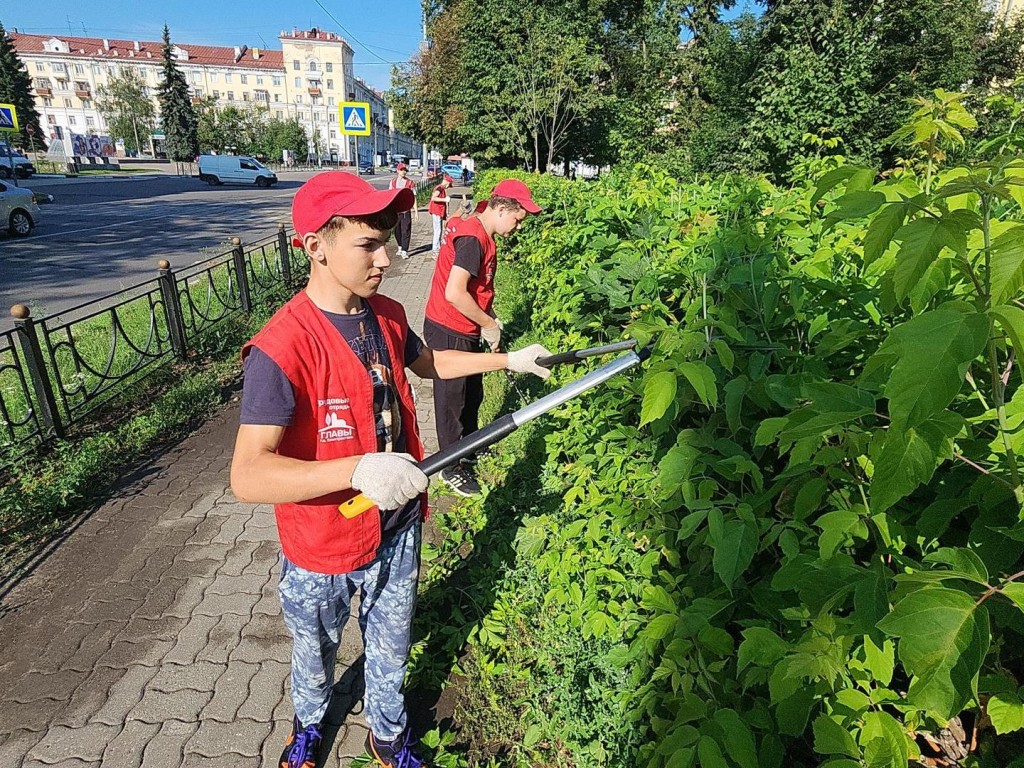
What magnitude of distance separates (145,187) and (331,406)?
3925cm

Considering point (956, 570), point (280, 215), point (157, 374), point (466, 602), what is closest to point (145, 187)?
point (280, 215)

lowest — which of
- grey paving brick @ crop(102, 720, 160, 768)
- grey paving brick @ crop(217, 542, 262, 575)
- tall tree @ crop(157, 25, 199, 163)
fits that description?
grey paving brick @ crop(217, 542, 262, 575)

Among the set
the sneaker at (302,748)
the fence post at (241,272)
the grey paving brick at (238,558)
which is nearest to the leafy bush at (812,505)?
the sneaker at (302,748)

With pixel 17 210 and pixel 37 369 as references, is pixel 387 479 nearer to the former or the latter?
pixel 37 369

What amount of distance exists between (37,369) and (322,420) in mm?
3928

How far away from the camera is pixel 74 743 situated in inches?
94.6

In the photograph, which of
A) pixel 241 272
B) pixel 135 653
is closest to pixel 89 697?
pixel 135 653

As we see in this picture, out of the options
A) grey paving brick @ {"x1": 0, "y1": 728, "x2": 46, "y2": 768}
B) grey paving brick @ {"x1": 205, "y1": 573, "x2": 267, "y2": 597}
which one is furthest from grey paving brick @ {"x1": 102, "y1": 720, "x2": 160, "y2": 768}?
grey paving brick @ {"x1": 205, "y1": 573, "x2": 267, "y2": 597}

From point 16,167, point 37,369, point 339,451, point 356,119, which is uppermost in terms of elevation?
point 356,119

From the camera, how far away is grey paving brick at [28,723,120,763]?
235 centimetres

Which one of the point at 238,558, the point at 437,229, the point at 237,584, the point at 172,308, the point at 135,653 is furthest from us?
the point at 437,229

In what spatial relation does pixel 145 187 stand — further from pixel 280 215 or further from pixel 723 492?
pixel 723 492

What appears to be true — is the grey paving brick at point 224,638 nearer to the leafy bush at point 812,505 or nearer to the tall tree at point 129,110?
the leafy bush at point 812,505

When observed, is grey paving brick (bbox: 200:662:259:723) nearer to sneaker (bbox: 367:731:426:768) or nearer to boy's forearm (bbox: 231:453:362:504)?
sneaker (bbox: 367:731:426:768)
